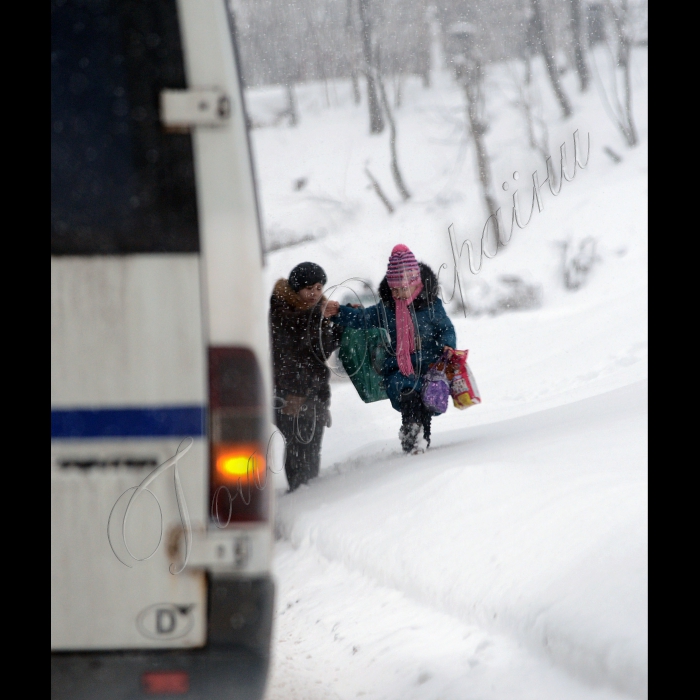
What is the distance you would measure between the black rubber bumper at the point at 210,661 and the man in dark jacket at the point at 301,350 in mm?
1479

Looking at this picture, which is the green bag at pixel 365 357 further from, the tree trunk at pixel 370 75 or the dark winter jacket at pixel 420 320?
the tree trunk at pixel 370 75

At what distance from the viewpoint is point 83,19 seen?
186 cm

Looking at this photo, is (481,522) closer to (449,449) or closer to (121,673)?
Result: (449,449)

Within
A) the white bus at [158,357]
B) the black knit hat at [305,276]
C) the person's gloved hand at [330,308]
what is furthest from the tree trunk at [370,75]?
the white bus at [158,357]

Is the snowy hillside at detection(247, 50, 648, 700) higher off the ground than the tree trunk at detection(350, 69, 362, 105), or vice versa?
the tree trunk at detection(350, 69, 362, 105)

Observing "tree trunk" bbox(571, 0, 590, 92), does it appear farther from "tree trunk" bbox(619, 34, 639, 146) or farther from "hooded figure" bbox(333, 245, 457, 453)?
"hooded figure" bbox(333, 245, 457, 453)

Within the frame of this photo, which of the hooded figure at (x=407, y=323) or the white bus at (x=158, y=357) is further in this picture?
the hooded figure at (x=407, y=323)

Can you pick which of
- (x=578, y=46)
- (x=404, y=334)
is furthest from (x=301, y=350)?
(x=578, y=46)

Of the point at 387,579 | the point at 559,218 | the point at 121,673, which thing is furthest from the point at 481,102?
the point at 121,673

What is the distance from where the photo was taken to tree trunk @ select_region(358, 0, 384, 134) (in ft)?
11.1

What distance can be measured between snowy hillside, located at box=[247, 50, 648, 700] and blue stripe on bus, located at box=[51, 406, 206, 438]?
1048mm

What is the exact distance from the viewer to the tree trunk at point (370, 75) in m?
3.38

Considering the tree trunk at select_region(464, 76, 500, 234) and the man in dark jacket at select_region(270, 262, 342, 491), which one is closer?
the man in dark jacket at select_region(270, 262, 342, 491)

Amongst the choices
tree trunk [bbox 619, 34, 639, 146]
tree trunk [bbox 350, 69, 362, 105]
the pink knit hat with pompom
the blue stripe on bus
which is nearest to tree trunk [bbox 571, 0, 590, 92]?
tree trunk [bbox 619, 34, 639, 146]
